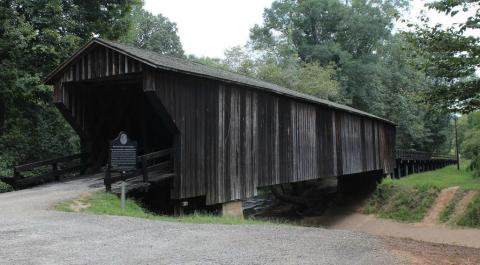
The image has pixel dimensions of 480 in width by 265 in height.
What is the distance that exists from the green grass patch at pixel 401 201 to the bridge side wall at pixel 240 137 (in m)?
5.06

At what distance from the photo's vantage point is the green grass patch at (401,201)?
21802mm

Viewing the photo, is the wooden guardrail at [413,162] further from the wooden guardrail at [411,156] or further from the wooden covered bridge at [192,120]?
the wooden covered bridge at [192,120]

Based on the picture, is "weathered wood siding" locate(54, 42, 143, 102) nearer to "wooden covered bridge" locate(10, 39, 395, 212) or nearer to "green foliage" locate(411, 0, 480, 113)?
"wooden covered bridge" locate(10, 39, 395, 212)

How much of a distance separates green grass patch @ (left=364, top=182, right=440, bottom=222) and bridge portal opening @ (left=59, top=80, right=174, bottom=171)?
43.8 feet

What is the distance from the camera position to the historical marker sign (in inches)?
377

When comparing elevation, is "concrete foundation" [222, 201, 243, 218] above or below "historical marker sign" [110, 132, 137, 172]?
below

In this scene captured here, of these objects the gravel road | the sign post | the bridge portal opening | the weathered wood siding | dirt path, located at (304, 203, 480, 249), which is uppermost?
the weathered wood siding

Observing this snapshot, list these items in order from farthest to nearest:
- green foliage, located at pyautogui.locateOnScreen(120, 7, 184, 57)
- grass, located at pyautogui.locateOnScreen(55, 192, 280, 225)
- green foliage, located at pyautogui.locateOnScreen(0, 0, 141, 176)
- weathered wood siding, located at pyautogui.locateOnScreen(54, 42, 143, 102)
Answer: green foliage, located at pyautogui.locateOnScreen(120, 7, 184, 57) → green foliage, located at pyautogui.locateOnScreen(0, 0, 141, 176) → weathered wood siding, located at pyautogui.locateOnScreen(54, 42, 143, 102) → grass, located at pyautogui.locateOnScreen(55, 192, 280, 225)

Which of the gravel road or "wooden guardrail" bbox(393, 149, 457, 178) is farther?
"wooden guardrail" bbox(393, 149, 457, 178)

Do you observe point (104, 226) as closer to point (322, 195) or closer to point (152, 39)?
point (322, 195)

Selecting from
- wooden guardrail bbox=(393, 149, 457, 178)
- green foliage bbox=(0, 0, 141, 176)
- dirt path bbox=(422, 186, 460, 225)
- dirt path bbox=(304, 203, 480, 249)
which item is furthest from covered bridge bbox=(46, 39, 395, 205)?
wooden guardrail bbox=(393, 149, 457, 178)

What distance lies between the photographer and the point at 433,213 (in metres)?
21.1

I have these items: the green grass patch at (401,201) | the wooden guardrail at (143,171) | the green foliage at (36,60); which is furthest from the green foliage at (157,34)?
the wooden guardrail at (143,171)

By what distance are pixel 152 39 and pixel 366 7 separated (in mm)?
21244
